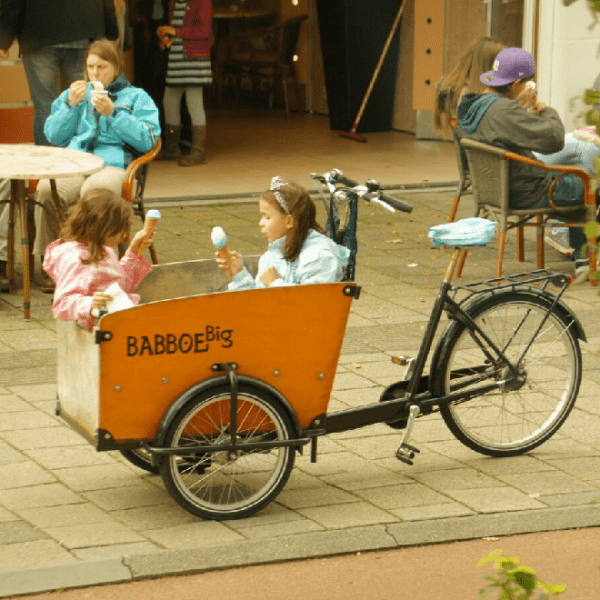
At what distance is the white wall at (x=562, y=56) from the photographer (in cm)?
1115

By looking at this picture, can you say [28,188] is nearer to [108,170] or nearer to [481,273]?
[108,170]

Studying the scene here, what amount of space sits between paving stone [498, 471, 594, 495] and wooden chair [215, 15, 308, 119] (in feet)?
39.2

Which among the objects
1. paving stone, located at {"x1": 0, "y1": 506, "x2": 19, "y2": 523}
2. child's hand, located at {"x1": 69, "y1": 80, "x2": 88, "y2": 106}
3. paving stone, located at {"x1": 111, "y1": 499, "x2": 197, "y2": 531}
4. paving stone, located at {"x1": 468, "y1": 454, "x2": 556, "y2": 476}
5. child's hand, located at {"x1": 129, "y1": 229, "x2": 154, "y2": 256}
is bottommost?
paving stone, located at {"x1": 111, "y1": 499, "x2": 197, "y2": 531}

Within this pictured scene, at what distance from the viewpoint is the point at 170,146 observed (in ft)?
43.5

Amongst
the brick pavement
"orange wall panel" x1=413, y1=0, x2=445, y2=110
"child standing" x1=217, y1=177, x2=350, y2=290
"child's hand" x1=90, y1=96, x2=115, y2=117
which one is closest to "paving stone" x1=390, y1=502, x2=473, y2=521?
the brick pavement

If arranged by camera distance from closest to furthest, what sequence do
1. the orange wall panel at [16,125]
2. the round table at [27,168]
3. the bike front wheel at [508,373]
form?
the bike front wheel at [508,373] < the round table at [27,168] < the orange wall panel at [16,125]

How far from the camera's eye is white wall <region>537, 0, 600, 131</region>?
1115cm

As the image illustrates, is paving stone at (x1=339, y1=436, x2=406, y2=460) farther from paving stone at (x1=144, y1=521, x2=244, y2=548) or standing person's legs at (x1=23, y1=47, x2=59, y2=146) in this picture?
standing person's legs at (x1=23, y1=47, x2=59, y2=146)

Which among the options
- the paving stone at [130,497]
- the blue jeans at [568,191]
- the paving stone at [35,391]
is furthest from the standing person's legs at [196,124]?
the paving stone at [130,497]

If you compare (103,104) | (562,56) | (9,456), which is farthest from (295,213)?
(562,56)

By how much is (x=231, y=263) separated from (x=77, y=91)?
2929 millimetres

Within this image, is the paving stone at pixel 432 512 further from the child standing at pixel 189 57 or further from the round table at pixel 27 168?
the child standing at pixel 189 57

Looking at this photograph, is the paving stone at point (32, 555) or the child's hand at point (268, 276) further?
the child's hand at point (268, 276)

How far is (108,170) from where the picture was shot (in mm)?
7691
